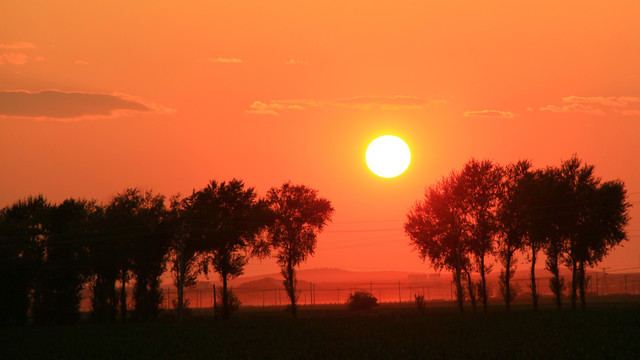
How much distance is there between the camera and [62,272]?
10144 cm

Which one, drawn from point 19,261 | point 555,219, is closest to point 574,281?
point 555,219

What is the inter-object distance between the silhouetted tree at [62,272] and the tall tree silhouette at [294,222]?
93.5 feet

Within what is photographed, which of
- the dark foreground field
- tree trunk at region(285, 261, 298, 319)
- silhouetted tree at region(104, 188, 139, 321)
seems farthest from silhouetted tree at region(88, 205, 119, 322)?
the dark foreground field

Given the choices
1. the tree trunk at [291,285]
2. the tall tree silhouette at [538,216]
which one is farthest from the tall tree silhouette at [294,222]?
the tall tree silhouette at [538,216]

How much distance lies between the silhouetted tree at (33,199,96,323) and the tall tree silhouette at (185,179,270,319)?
50.7ft

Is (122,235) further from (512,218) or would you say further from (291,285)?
(512,218)

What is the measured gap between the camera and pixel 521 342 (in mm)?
48938

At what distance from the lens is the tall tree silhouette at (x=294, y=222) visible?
118125 mm

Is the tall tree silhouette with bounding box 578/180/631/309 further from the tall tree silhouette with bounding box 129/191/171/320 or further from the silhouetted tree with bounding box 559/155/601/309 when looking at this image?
the tall tree silhouette with bounding box 129/191/171/320

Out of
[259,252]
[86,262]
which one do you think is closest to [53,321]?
[86,262]

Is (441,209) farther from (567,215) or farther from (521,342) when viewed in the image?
(521,342)

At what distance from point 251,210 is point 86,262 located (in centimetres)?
2554

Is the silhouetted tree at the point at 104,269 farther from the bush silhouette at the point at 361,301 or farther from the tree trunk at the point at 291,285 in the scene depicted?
the bush silhouette at the point at 361,301

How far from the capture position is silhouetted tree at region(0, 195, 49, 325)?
96.8 m
